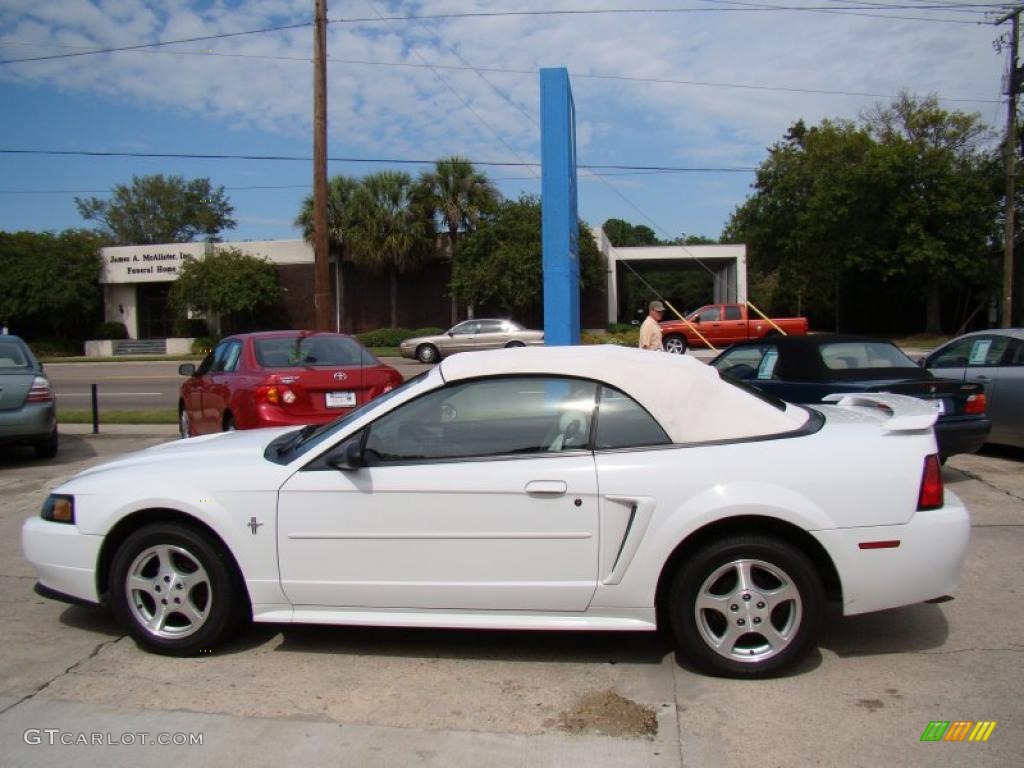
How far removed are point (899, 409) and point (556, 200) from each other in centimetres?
600

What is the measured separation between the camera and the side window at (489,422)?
13.1 ft

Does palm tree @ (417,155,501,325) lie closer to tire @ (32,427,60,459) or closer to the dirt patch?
tire @ (32,427,60,459)

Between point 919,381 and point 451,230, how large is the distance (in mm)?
31886

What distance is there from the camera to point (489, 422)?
408cm

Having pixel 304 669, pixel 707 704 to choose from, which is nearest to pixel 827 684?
pixel 707 704

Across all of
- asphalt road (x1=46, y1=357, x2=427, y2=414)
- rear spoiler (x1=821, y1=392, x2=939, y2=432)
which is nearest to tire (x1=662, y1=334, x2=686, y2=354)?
asphalt road (x1=46, y1=357, x2=427, y2=414)

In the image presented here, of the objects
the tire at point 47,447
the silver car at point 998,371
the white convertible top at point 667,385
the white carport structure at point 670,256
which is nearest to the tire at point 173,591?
the white convertible top at point 667,385

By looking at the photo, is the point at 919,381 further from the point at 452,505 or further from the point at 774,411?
the point at 452,505

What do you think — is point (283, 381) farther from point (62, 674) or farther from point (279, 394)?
point (62, 674)

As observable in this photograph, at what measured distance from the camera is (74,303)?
4109 centimetres

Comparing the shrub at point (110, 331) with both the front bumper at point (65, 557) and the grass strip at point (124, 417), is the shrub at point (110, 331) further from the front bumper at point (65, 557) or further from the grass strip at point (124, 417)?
the front bumper at point (65, 557)

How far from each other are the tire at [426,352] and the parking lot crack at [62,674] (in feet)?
82.6

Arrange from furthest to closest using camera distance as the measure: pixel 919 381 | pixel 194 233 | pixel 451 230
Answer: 1. pixel 194 233
2. pixel 451 230
3. pixel 919 381

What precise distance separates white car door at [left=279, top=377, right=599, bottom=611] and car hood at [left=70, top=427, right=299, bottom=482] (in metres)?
0.42
